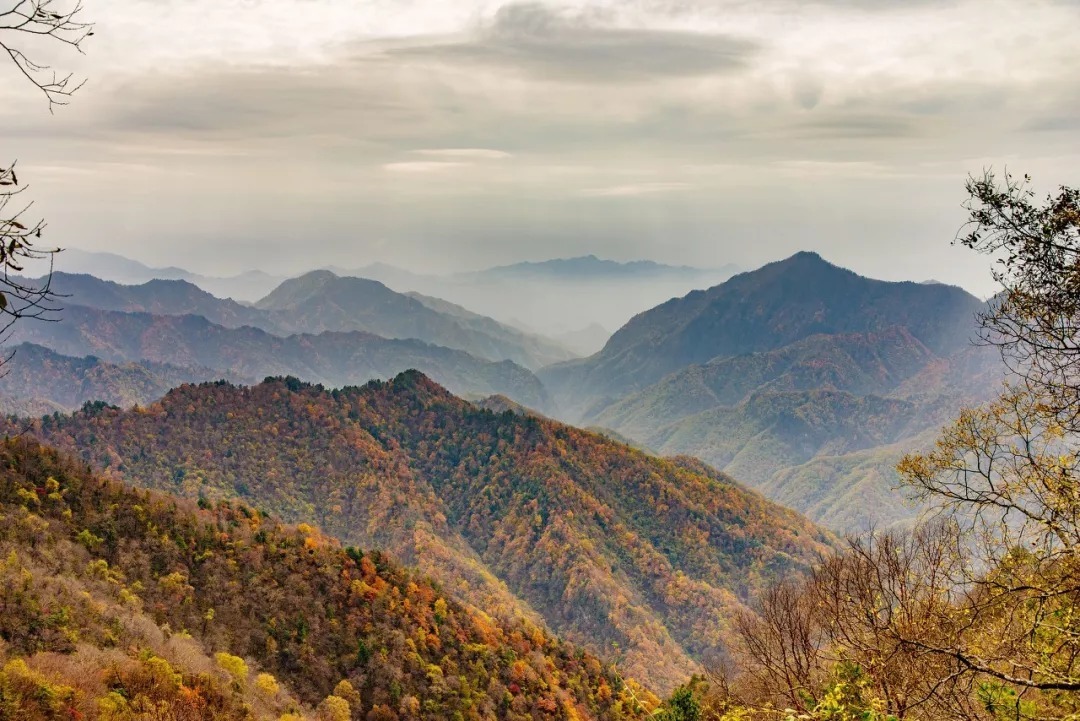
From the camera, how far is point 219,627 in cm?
5681

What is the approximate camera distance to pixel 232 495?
541 feet

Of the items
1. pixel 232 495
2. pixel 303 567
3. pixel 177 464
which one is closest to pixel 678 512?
pixel 232 495

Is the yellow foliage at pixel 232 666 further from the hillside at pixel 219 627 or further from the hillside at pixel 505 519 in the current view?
the hillside at pixel 505 519

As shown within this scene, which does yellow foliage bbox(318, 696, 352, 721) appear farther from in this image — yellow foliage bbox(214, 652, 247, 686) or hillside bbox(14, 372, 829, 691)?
hillside bbox(14, 372, 829, 691)

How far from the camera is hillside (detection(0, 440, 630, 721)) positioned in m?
34.1

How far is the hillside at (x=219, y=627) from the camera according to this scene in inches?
1342

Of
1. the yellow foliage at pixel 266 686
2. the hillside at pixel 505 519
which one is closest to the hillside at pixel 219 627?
the yellow foliage at pixel 266 686

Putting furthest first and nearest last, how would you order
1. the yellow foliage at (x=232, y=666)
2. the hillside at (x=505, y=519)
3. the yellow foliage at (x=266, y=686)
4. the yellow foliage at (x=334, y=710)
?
1. the hillside at (x=505, y=519)
2. the yellow foliage at (x=334, y=710)
3. the yellow foliage at (x=266, y=686)
4. the yellow foliage at (x=232, y=666)

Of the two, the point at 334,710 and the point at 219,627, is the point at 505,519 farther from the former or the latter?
the point at 334,710

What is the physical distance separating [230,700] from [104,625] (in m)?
8.90

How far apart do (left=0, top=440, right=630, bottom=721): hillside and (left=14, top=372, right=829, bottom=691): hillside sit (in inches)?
2767

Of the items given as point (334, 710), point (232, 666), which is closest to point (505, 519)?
point (334, 710)

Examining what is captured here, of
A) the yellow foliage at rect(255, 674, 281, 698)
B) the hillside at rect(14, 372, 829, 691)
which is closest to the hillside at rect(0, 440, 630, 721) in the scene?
the yellow foliage at rect(255, 674, 281, 698)

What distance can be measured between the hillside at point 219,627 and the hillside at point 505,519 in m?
70.3
